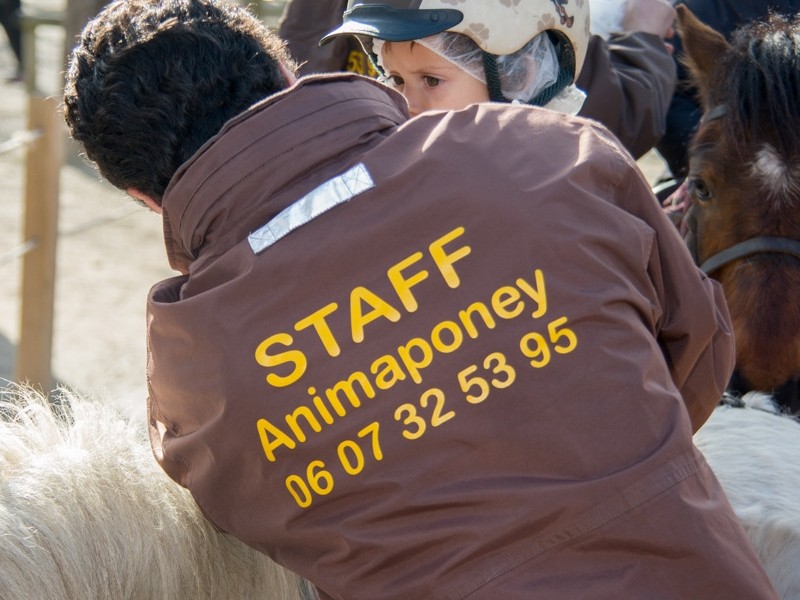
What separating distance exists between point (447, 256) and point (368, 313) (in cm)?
13

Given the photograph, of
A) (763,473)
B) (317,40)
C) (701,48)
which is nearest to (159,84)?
(763,473)

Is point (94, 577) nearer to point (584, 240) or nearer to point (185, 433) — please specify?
point (185, 433)

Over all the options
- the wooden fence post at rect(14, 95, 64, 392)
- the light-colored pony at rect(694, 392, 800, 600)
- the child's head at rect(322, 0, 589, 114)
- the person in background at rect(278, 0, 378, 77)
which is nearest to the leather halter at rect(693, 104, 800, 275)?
the light-colored pony at rect(694, 392, 800, 600)

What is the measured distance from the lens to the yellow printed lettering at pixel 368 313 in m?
1.33

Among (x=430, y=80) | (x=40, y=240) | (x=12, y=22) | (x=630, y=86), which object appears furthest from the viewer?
(x=12, y=22)

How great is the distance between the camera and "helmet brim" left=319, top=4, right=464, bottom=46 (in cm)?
202

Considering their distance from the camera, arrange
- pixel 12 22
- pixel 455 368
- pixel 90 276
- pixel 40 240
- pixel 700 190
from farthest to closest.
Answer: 1. pixel 12 22
2. pixel 90 276
3. pixel 40 240
4. pixel 700 190
5. pixel 455 368

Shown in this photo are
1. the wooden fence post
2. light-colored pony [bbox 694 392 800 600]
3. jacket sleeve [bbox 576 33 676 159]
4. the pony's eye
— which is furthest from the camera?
the wooden fence post

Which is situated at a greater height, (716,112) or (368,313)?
(368,313)

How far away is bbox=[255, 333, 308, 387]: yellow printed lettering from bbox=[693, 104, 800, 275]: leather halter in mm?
1481

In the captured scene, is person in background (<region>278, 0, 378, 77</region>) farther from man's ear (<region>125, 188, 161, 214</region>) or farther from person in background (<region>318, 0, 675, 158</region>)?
man's ear (<region>125, 188, 161, 214</region>)

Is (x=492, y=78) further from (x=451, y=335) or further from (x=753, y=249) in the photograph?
(x=451, y=335)

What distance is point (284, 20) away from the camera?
302cm

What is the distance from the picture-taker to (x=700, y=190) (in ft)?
8.59
